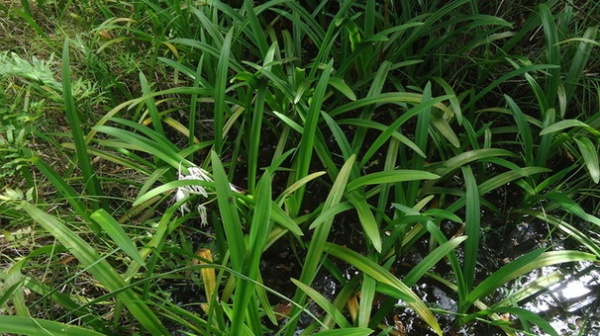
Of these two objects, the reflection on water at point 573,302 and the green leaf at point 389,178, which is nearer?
the green leaf at point 389,178

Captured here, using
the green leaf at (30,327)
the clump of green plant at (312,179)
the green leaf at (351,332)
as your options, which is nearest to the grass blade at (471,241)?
the clump of green plant at (312,179)

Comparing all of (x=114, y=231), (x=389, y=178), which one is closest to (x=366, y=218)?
(x=389, y=178)

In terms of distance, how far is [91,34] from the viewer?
2328mm

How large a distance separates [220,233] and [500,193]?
3.51ft

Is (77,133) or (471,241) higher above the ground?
(77,133)

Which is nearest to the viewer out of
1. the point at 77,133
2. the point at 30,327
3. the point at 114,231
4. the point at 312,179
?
the point at 30,327

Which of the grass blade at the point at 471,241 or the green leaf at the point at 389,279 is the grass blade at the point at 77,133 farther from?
the grass blade at the point at 471,241

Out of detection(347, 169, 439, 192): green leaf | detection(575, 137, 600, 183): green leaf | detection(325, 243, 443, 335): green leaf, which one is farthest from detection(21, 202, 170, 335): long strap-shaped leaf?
detection(575, 137, 600, 183): green leaf

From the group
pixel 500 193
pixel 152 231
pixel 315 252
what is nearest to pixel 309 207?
pixel 315 252

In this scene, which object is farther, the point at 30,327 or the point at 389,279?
the point at 389,279

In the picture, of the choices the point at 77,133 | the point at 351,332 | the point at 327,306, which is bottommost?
the point at 327,306

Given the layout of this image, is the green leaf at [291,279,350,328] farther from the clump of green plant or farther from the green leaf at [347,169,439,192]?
the green leaf at [347,169,439,192]

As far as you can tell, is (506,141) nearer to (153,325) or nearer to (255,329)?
(255,329)

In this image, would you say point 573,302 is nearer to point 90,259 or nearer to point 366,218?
point 366,218
